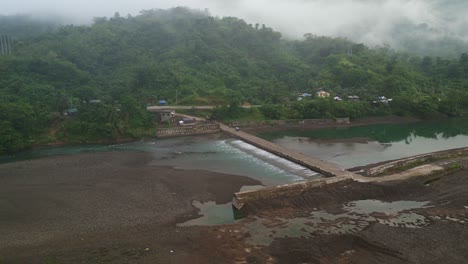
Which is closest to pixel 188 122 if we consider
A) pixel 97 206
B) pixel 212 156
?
pixel 212 156

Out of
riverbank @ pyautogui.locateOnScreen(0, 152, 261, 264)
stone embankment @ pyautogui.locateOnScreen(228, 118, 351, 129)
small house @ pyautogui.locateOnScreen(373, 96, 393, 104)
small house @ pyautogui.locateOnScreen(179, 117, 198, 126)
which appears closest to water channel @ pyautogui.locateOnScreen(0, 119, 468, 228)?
riverbank @ pyautogui.locateOnScreen(0, 152, 261, 264)

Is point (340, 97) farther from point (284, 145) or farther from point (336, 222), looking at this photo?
point (336, 222)

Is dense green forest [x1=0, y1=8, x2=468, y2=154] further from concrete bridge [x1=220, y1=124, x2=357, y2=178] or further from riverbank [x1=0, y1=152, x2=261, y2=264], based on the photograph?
concrete bridge [x1=220, y1=124, x2=357, y2=178]

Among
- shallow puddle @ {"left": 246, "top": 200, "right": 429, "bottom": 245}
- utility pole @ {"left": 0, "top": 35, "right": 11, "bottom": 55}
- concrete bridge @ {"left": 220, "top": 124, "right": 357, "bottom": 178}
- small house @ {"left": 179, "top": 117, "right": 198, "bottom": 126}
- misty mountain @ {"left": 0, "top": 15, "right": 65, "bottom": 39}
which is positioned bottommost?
shallow puddle @ {"left": 246, "top": 200, "right": 429, "bottom": 245}

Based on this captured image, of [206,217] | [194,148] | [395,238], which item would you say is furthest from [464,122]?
[206,217]

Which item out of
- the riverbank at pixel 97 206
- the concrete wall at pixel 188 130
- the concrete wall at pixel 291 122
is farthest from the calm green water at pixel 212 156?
the concrete wall at pixel 291 122

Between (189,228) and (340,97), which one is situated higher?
(340,97)
